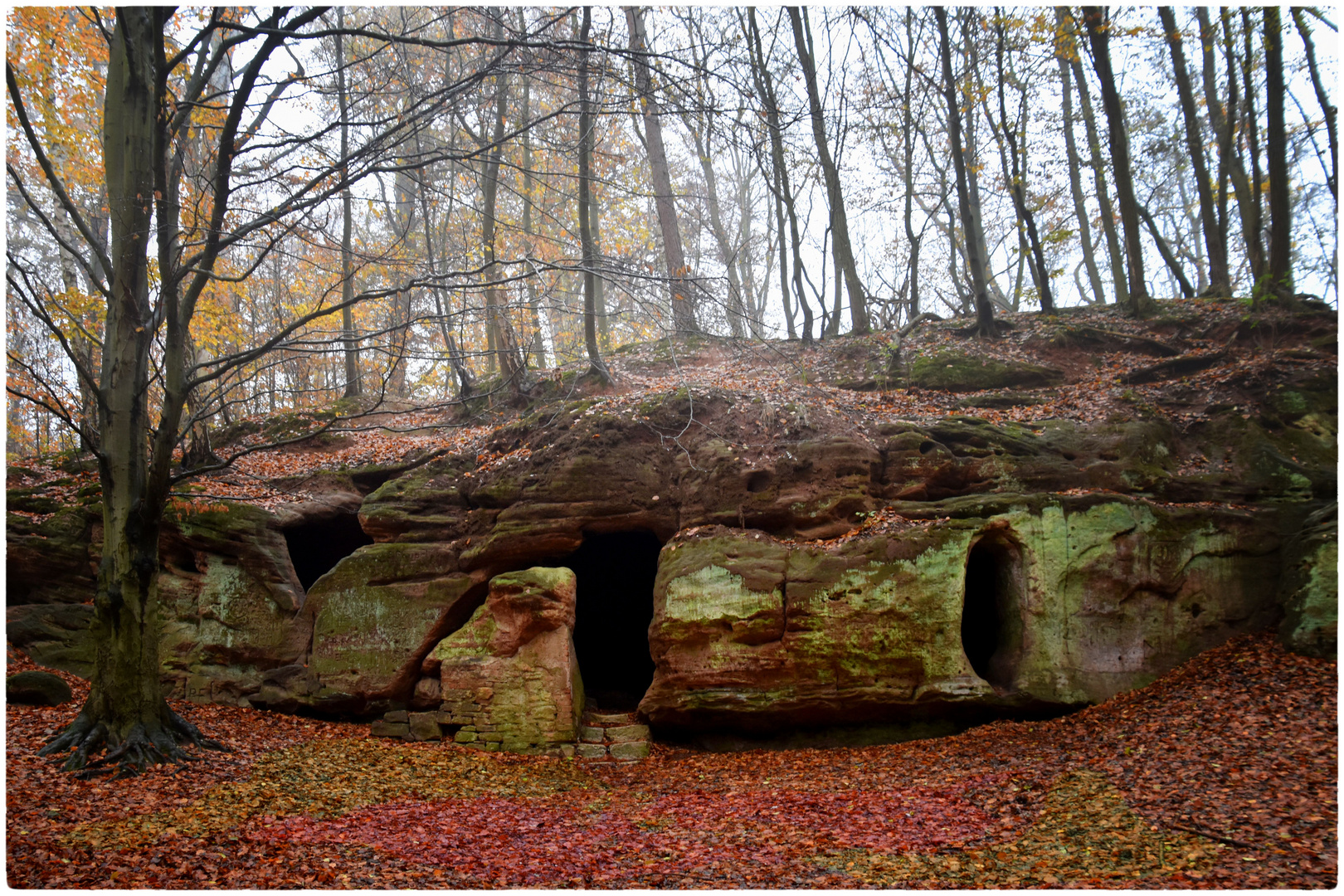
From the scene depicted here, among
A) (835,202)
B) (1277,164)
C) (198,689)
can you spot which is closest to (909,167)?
(835,202)

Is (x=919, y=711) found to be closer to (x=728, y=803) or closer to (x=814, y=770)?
(x=814, y=770)

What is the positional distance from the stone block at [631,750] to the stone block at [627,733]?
85 mm

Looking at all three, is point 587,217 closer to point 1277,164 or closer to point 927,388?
point 927,388

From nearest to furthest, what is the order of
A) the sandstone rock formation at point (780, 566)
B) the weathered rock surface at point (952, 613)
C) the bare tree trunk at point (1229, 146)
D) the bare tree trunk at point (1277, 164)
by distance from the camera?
the weathered rock surface at point (952, 613) → the sandstone rock formation at point (780, 566) → the bare tree trunk at point (1277, 164) → the bare tree trunk at point (1229, 146)

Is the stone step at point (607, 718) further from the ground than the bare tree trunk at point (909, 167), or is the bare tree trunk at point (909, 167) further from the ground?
the bare tree trunk at point (909, 167)

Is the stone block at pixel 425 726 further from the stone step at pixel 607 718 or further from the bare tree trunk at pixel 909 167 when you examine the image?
the bare tree trunk at pixel 909 167

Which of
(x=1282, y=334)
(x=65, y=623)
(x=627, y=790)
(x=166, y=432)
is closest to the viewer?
(x=166, y=432)

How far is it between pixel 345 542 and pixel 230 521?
207cm

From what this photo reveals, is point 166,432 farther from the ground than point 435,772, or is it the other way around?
point 166,432

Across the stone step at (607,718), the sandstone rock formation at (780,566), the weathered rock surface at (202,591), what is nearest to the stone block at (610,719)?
the stone step at (607,718)

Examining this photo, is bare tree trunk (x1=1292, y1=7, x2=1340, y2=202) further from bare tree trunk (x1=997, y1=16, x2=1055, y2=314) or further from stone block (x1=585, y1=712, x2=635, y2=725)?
stone block (x1=585, y1=712, x2=635, y2=725)

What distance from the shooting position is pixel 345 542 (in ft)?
39.4

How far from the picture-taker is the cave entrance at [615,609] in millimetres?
12422

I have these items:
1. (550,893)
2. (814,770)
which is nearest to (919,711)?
(814,770)
